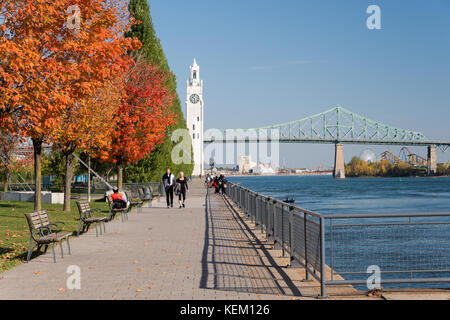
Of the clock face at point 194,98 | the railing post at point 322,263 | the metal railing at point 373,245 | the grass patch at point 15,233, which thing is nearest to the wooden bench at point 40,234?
the grass patch at point 15,233

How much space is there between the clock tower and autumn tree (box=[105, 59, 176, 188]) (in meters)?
107

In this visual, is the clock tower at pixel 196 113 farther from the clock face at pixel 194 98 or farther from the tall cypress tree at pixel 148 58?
the tall cypress tree at pixel 148 58

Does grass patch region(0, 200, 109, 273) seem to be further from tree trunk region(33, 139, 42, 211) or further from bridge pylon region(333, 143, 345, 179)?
bridge pylon region(333, 143, 345, 179)

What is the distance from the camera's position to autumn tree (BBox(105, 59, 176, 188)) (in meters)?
29.9

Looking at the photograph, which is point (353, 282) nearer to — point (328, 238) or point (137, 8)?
point (328, 238)

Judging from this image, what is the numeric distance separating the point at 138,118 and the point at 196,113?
124342 mm

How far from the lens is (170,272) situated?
917 centimetres

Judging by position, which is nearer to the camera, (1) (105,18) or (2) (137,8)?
(1) (105,18)

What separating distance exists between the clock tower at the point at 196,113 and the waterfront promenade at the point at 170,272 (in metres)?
126

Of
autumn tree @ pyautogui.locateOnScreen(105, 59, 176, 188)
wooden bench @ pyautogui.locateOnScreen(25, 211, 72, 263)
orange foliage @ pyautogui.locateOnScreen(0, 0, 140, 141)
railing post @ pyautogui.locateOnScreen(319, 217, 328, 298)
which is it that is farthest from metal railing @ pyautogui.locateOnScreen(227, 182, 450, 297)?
autumn tree @ pyautogui.locateOnScreen(105, 59, 176, 188)

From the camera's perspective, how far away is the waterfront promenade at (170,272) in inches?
299

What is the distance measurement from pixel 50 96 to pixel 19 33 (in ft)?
5.60
